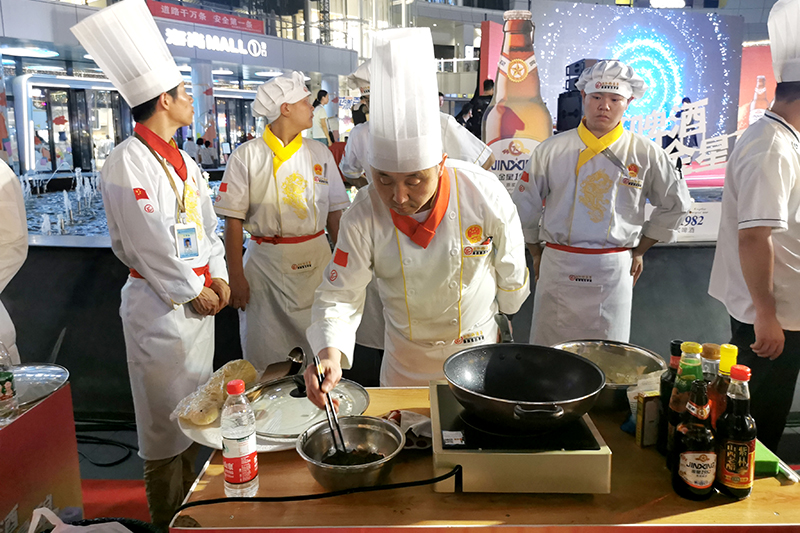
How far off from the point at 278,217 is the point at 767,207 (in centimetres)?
200

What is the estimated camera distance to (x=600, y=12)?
11.7 ft

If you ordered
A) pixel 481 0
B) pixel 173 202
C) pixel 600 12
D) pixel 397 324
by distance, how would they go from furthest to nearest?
pixel 481 0
pixel 600 12
pixel 173 202
pixel 397 324

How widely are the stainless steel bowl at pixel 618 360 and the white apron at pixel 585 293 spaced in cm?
116

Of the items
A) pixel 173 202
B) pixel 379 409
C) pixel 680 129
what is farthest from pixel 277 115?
pixel 680 129

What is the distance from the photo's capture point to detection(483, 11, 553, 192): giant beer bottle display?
3506 millimetres

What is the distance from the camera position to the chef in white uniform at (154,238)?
2.01 meters

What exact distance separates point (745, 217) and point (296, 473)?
1690mm

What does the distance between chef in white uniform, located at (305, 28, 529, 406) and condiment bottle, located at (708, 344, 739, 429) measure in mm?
708

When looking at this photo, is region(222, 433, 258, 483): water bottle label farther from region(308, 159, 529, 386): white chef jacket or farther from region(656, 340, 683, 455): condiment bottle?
region(656, 340, 683, 455): condiment bottle

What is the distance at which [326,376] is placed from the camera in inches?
50.1

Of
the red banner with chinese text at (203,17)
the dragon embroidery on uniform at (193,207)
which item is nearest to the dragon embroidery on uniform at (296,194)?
the dragon embroidery on uniform at (193,207)

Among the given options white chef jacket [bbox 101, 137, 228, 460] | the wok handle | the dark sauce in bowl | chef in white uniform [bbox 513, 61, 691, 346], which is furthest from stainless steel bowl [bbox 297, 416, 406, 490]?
chef in white uniform [bbox 513, 61, 691, 346]

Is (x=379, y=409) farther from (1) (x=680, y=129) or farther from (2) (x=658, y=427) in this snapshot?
(1) (x=680, y=129)

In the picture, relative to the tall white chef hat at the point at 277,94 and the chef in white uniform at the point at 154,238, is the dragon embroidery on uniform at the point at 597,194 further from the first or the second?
the chef in white uniform at the point at 154,238
